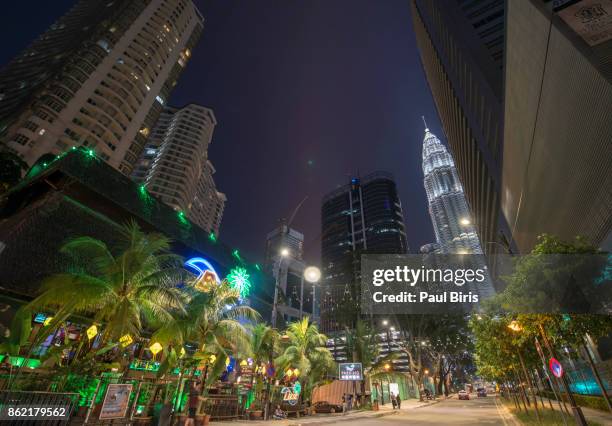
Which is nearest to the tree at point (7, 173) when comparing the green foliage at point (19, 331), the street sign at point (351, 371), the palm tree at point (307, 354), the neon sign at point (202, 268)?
the neon sign at point (202, 268)

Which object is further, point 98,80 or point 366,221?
point 366,221

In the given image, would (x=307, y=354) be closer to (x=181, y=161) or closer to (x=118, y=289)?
(x=118, y=289)

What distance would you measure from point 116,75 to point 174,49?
2724 cm

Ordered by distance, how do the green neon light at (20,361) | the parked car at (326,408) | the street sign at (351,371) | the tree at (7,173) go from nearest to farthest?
the green neon light at (20,361)
the parked car at (326,408)
the tree at (7,173)
the street sign at (351,371)

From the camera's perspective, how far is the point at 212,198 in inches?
5118

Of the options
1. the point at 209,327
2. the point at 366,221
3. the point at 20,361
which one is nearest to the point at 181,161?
the point at 20,361

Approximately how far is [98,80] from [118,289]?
217ft

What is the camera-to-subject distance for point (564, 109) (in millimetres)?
17438

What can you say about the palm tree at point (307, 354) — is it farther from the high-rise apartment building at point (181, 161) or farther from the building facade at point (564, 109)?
the high-rise apartment building at point (181, 161)

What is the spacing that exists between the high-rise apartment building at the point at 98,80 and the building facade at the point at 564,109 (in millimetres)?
61222

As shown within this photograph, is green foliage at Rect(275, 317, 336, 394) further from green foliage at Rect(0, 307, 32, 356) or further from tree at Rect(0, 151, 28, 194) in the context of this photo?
tree at Rect(0, 151, 28, 194)

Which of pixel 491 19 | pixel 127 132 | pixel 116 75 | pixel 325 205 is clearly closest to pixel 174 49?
pixel 116 75

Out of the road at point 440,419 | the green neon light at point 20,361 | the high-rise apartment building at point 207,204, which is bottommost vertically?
the road at point 440,419

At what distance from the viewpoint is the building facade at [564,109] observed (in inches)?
540
